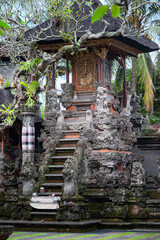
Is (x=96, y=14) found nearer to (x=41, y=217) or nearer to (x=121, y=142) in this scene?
(x=41, y=217)

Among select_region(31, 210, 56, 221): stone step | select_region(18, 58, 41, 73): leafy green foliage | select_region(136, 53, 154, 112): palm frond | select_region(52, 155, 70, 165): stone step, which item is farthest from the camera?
select_region(136, 53, 154, 112): palm frond

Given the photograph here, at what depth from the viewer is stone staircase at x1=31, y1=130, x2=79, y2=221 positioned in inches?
453

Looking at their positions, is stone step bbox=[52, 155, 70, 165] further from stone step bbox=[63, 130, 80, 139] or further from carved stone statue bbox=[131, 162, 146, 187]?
carved stone statue bbox=[131, 162, 146, 187]

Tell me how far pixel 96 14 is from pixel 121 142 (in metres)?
11.9

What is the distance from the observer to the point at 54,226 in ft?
35.4

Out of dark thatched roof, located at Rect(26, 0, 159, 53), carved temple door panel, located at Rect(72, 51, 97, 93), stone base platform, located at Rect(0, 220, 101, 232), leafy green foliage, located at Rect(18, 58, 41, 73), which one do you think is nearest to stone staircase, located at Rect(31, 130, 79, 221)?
stone base platform, located at Rect(0, 220, 101, 232)

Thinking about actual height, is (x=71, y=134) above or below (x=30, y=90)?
below

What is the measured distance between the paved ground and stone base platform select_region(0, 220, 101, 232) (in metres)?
A: 0.29

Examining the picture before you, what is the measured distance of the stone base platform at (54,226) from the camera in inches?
415

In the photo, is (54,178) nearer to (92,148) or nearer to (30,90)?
(92,148)

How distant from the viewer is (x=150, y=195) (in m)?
12.4

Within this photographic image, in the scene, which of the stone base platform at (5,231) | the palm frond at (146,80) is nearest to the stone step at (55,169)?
the stone base platform at (5,231)

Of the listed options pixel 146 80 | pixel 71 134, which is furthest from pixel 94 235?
pixel 146 80

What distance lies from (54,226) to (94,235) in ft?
4.37
